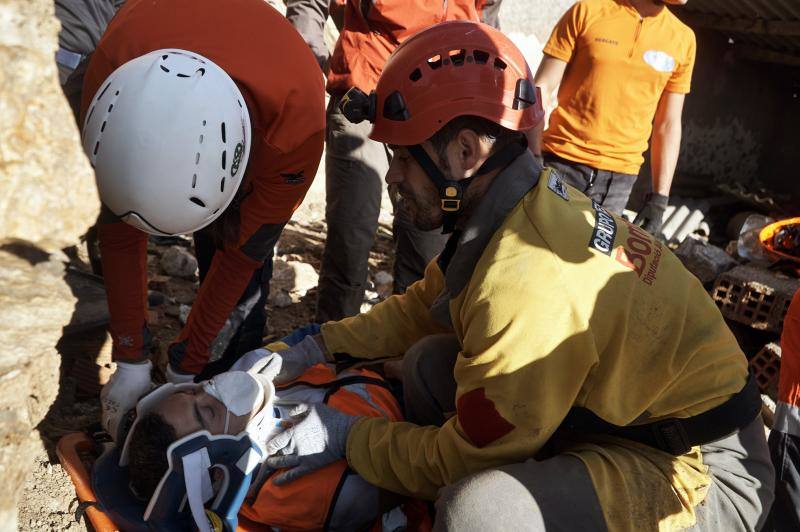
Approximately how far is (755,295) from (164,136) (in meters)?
4.82

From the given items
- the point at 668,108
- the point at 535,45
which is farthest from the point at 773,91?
the point at 668,108

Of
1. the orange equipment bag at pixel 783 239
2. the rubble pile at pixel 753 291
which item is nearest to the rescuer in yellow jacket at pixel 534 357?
the rubble pile at pixel 753 291

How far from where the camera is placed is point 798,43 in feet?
28.9

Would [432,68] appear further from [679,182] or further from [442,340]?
[679,182]

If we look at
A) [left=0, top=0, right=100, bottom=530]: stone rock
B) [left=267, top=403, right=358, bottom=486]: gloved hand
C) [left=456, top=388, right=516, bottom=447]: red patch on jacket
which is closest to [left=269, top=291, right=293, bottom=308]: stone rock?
[left=267, top=403, right=358, bottom=486]: gloved hand

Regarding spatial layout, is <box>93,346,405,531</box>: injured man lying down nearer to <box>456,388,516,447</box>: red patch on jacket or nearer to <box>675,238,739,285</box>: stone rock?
<box>456,388,516,447</box>: red patch on jacket

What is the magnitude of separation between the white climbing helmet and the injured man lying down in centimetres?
77

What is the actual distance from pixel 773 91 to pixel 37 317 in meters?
11.1

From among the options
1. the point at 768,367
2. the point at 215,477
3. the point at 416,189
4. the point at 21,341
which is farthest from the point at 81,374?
the point at 768,367

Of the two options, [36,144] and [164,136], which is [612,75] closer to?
[164,136]

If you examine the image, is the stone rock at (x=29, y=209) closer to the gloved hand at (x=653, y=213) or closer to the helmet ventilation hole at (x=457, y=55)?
the helmet ventilation hole at (x=457, y=55)

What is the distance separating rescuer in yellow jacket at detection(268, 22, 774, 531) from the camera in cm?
221

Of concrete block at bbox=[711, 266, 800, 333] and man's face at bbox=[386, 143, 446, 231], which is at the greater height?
man's face at bbox=[386, 143, 446, 231]

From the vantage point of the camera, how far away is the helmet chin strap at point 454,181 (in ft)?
8.29
